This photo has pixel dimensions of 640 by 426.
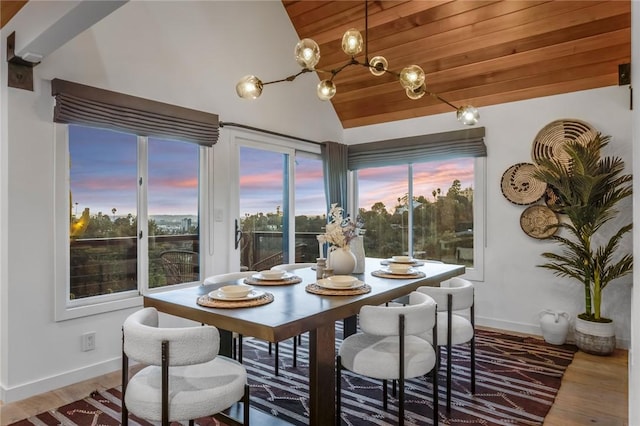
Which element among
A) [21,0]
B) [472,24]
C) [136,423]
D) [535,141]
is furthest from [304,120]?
[136,423]

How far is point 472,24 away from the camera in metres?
3.67

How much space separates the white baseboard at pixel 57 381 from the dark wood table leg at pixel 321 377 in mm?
1925

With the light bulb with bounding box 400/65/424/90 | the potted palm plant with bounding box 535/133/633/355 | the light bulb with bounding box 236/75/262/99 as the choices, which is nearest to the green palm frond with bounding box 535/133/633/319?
the potted palm plant with bounding box 535/133/633/355

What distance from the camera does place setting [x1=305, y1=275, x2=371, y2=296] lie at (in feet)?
7.18

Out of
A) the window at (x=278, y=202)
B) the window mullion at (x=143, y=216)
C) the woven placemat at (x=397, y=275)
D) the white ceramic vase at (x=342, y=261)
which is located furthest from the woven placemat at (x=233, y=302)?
the window at (x=278, y=202)

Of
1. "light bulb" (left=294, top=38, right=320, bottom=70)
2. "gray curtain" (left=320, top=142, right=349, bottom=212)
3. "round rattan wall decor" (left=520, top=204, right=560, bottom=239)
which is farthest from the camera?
"gray curtain" (left=320, top=142, right=349, bottom=212)

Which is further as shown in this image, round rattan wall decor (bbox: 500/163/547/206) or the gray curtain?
the gray curtain

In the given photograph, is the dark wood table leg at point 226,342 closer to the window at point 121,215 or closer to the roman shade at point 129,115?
the window at point 121,215

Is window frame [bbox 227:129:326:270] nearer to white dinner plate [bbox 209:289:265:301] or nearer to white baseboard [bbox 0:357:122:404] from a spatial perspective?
white baseboard [bbox 0:357:122:404]

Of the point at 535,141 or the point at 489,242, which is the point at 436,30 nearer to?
the point at 535,141

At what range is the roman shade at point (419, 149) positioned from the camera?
14.2 feet

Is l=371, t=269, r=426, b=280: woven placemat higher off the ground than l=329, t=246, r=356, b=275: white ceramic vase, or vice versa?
l=329, t=246, r=356, b=275: white ceramic vase

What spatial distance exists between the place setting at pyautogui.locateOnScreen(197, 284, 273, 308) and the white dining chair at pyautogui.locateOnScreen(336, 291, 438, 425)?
20.2 inches

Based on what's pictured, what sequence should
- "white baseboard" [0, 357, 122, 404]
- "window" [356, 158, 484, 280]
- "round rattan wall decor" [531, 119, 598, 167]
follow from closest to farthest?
"white baseboard" [0, 357, 122, 404] < "round rattan wall decor" [531, 119, 598, 167] < "window" [356, 158, 484, 280]
